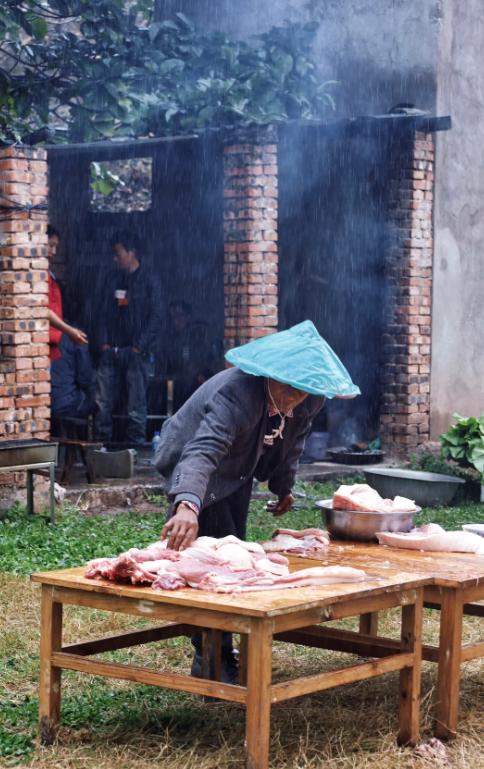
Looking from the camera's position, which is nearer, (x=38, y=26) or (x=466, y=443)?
(x=38, y=26)

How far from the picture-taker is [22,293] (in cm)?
1002

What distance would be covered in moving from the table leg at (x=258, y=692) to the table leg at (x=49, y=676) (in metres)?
0.99

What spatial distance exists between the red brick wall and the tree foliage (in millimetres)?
942

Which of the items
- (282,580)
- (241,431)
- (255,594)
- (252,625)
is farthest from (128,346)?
(252,625)

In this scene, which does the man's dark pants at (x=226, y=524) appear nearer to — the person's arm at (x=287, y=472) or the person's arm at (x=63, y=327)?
the person's arm at (x=287, y=472)

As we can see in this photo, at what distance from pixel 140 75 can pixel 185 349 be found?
3.75m

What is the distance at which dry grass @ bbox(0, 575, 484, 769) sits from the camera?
502cm

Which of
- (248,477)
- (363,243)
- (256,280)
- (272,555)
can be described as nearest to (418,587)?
(272,555)

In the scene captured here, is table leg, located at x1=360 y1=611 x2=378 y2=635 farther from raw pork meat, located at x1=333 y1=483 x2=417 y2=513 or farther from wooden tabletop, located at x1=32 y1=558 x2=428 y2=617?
wooden tabletop, located at x1=32 y1=558 x2=428 y2=617

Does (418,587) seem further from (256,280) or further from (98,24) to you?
(98,24)

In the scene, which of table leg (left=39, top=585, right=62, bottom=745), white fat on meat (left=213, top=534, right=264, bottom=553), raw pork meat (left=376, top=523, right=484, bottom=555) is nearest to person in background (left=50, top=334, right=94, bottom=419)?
raw pork meat (left=376, top=523, right=484, bottom=555)

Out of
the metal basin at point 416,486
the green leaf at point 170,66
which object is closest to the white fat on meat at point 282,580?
the metal basin at point 416,486

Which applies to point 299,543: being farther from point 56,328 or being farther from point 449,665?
point 56,328

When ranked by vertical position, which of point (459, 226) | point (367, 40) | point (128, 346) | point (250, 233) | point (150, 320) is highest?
point (367, 40)
